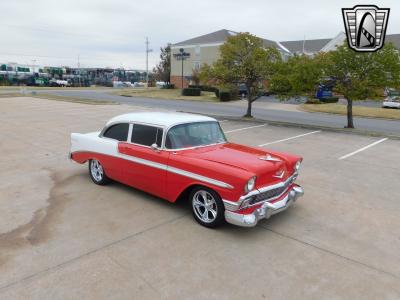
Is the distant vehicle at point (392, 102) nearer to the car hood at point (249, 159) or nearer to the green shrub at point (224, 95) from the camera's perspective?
the green shrub at point (224, 95)

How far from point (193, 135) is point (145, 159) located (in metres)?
0.89

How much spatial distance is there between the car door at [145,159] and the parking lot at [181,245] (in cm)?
35

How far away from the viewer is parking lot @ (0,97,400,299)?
345 centimetres

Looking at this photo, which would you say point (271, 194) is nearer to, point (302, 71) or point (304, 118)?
point (302, 71)

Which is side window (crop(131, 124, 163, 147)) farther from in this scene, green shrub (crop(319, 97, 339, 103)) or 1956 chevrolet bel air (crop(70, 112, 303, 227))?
green shrub (crop(319, 97, 339, 103))

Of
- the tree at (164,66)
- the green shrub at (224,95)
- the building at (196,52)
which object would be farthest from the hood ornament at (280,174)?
the tree at (164,66)

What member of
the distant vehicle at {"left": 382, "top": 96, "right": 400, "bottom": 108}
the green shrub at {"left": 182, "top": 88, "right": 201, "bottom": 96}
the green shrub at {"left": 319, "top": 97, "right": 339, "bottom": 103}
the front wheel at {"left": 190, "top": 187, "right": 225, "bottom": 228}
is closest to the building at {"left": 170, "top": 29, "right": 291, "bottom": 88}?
the green shrub at {"left": 182, "top": 88, "right": 201, "bottom": 96}

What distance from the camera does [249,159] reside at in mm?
4984

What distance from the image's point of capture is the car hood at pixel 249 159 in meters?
4.65

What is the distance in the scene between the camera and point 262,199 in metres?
4.65

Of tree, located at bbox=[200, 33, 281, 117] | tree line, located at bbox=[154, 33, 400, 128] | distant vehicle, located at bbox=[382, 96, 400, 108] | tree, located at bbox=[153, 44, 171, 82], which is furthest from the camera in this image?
tree, located at bbox=[153, 44, 171, 82]

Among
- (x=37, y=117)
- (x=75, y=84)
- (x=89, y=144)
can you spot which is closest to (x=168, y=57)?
(x=75, y=84)

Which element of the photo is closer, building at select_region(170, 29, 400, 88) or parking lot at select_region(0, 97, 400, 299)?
parking lot at select_region(0, 97, 400, 299)

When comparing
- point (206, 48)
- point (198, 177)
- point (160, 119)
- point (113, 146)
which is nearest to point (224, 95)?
point (206, 48)
